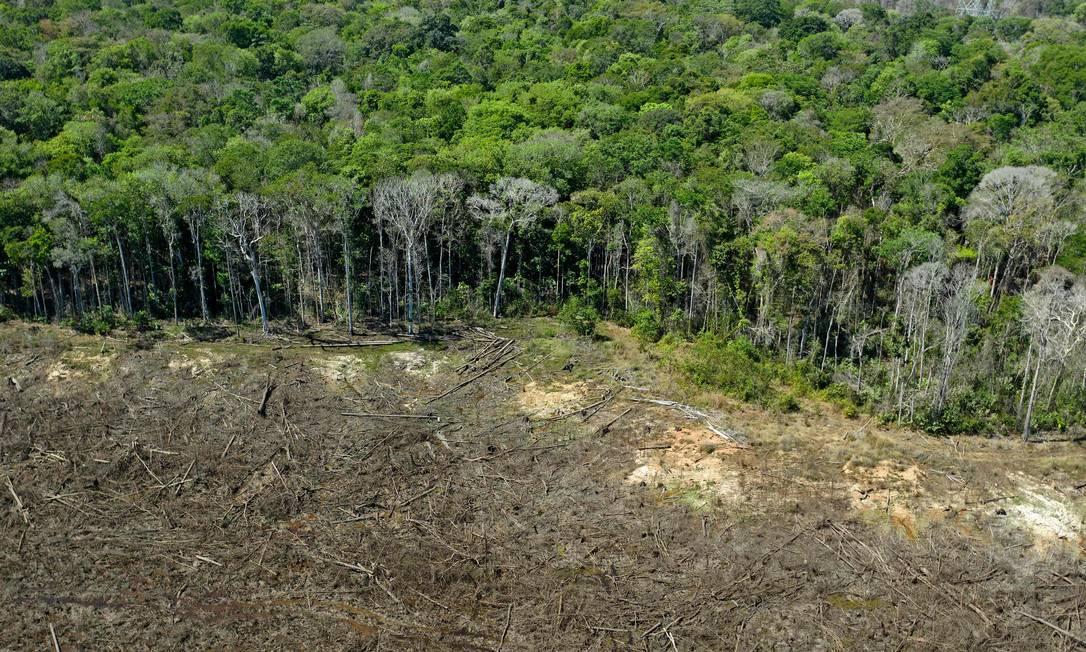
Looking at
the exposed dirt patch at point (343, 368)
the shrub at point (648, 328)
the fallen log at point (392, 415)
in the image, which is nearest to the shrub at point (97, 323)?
the exposed dirt patch at point (343, 368)

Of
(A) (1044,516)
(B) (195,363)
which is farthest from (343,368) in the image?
(A) (1044,516)

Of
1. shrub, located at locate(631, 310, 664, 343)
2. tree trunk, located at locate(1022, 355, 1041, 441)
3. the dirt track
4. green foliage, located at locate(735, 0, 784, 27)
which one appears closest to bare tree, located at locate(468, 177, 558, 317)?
shrub, located at locate(631, 310, 664, 343)

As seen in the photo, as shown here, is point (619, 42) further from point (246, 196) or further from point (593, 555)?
point (593, 555)

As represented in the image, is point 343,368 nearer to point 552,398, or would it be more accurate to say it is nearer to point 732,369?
point 552,398

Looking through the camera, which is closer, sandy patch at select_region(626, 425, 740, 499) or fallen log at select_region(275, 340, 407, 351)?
sandy patch at select_region(626, 425, 740, 499)

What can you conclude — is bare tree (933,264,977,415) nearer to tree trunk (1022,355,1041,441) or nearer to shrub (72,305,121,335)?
tree trunk (1022,355,1041,441)

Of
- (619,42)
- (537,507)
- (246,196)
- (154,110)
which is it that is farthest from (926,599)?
(619,42)
